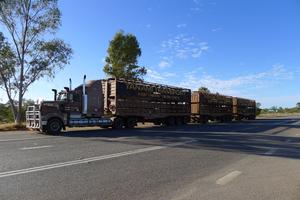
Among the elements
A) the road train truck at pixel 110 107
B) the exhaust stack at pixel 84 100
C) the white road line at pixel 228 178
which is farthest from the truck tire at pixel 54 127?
the white road line at pixel 228 178

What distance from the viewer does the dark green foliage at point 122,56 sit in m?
39.5

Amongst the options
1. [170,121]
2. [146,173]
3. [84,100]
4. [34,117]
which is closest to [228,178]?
[146,173]

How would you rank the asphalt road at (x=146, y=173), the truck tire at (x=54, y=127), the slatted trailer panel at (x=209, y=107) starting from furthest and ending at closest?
the slatted trailer panel at (x=209, y=107) < the truck tire at (x=54, y=127) < the asphalt road at (x=146, y=173)

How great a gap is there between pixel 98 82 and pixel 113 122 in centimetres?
286

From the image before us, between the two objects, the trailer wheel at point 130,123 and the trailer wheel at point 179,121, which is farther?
the trailer wheel at point 179,121

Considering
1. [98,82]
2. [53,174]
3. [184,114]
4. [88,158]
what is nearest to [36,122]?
[98,82]

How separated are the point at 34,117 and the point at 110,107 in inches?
256

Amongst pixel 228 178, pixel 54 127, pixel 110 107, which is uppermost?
pixel 110 107

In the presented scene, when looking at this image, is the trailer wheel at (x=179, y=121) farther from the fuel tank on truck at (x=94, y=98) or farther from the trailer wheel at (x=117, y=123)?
the fuel tank on truck at (x=94, y=98)

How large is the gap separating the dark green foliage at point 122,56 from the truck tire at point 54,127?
16677 mm

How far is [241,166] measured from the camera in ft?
36.2

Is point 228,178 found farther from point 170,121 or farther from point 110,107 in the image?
point 170,121

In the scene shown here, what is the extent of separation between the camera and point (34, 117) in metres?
23.1

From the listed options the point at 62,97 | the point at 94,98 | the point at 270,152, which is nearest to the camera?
the point at 270,152
